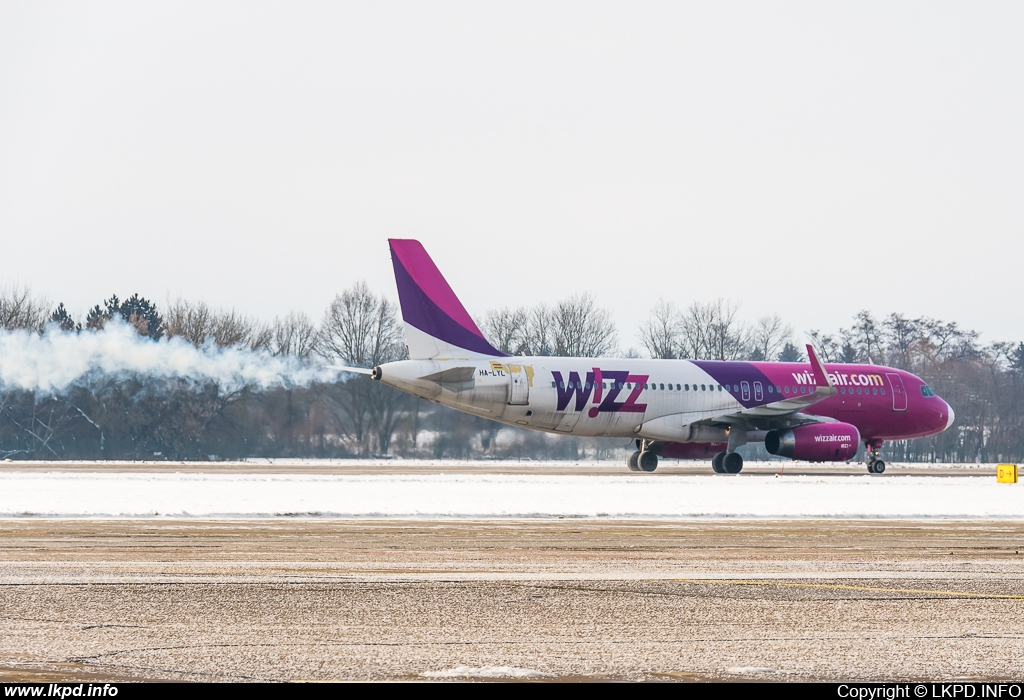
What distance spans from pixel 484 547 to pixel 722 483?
24.2 metres

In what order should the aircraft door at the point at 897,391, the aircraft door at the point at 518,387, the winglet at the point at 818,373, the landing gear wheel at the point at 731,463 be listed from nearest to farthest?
the aircraft door at the point at 518,387
the landing gear wheel at the point at 731,463
the winglet at the point at 818,373
the aircraft door at the point at 897,391

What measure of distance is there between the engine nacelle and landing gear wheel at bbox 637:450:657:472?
4.46 m

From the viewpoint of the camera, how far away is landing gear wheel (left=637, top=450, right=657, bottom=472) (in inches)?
2047

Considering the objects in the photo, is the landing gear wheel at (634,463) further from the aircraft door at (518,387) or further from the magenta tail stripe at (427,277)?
the magenta tail stripe at (427,277)

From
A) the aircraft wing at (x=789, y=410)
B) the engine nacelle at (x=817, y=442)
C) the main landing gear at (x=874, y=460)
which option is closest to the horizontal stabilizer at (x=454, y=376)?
the aircraft wing at (x=789, y=410)

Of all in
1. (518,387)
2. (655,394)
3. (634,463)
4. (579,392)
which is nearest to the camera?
(518,387)

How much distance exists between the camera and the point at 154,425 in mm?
57625

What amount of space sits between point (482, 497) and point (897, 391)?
28.6 m

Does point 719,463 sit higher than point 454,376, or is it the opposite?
point 454,376

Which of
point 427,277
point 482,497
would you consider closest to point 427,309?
point 427,277

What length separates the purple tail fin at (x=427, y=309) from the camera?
46688 millimetres

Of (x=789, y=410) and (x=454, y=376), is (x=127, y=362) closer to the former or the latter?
(x=454, y=376)

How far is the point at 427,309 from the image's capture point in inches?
1841

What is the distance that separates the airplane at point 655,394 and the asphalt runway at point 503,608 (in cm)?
2674
